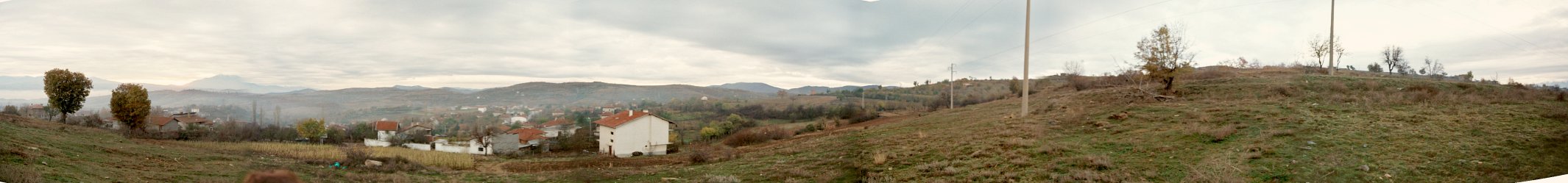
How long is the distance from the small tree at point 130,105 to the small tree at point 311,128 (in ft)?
3.40

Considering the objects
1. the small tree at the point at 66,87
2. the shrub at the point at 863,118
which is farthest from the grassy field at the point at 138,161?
the shrub at the point at 863,118

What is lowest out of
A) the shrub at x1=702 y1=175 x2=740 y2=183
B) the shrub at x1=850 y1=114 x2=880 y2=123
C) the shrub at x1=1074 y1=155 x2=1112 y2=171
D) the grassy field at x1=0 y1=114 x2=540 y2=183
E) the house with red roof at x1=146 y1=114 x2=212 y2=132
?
the shrub at x1=702 y1=175 x2=740 y2=183

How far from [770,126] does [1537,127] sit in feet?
27.7

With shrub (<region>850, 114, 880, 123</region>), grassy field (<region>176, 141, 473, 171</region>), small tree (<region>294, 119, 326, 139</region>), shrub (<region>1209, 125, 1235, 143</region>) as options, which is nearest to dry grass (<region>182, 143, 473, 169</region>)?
grassy field (<region>176, 141, 473, 171</region>)

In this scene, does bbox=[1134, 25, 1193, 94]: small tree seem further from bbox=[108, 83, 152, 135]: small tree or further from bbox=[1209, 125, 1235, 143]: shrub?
bbox=[108, 83, 152, 135]: small tree

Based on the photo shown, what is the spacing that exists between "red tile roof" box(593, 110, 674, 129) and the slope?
1.93 meters

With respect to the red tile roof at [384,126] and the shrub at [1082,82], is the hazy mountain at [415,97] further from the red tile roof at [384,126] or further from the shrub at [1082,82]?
the shrub at [1082,82]

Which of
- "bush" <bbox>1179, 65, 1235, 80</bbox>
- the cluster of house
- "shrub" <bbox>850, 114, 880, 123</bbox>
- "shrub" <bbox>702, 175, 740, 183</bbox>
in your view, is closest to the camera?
"shrub" <bbox>702, 175, 740, 183</bbox>

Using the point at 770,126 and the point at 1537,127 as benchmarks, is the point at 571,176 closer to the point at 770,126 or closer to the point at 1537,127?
the point at 770,126

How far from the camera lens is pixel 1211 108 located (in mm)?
7348

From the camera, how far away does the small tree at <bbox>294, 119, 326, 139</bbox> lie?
560cm

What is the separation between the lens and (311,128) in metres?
5.86

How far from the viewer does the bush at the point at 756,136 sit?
27.4 ft

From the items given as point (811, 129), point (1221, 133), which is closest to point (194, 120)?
point (811, 129)
